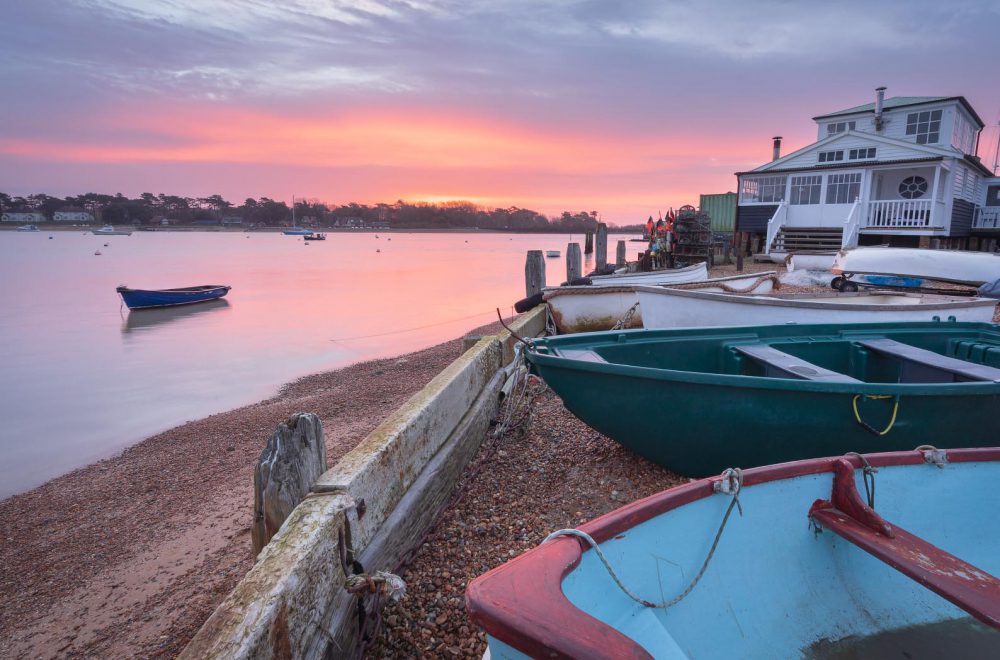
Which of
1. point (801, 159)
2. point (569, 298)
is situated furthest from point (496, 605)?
point (801, 159)

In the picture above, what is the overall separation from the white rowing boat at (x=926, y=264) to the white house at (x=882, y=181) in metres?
6.55

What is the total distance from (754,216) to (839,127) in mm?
5688

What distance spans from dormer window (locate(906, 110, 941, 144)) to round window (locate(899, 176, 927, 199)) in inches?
92.0

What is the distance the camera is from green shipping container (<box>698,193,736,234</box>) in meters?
32.6

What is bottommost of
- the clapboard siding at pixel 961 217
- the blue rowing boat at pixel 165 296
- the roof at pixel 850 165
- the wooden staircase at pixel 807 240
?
the blue rowing boat at pixel 165 296

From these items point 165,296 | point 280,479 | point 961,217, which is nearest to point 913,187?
point 961,217

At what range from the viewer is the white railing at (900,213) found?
20.4 meters

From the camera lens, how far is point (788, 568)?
2.56m

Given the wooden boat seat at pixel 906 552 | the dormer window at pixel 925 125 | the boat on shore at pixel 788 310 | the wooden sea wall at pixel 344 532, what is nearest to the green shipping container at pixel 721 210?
the dormer window at pixel 925 125

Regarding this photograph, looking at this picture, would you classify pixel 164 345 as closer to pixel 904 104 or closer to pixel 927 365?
pixel 927 365

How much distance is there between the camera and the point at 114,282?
34000 mm

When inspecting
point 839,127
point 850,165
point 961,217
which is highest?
point 839,127

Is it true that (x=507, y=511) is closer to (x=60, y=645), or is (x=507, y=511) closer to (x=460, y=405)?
(x=460, y=405)

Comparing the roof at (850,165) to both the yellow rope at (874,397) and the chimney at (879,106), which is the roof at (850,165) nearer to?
the chimney at (879,106)
